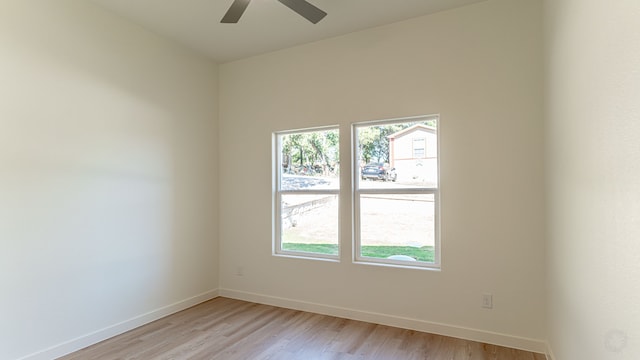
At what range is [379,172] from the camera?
11.5 ft

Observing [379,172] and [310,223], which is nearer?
[379,172]

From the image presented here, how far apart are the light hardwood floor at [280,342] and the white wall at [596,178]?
2.84ft

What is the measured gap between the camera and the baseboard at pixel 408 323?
2771 millimetres

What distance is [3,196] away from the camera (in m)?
2.40

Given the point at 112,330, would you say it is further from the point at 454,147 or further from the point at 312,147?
the point at 454,147

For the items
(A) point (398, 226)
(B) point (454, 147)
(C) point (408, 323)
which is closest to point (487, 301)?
(C) point (408, 323)

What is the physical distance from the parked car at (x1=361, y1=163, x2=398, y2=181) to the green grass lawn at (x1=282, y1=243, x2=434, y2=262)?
72 cm

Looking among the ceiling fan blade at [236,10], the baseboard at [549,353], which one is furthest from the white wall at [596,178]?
the ceiling fan blade at [236,10]

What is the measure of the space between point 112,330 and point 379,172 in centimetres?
294

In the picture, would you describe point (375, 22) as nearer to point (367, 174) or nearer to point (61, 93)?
point (367, 174)

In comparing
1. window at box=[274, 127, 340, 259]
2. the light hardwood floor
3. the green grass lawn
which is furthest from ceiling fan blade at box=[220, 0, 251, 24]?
the light hardwood floor

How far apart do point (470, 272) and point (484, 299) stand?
245 millimetres

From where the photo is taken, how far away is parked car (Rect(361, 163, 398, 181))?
3463 millimetres

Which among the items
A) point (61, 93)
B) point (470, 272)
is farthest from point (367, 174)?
point (61, 93)
